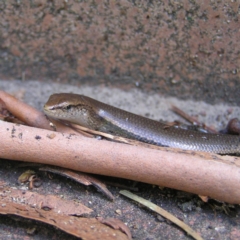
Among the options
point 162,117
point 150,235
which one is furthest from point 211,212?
point 162,117

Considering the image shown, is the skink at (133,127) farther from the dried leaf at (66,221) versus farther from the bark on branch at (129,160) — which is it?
the dried leaf at (66,221)

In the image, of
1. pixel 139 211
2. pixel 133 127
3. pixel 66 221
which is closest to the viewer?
pixel 66 221

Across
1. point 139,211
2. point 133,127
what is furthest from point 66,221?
point 133,127

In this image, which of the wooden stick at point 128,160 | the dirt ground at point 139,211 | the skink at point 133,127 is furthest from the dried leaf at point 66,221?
the skink at point 133,127

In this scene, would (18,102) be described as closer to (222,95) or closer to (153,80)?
(153,80)

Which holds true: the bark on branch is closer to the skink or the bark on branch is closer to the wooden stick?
the wooden stick

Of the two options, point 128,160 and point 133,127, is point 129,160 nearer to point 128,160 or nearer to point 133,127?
point 128,160
